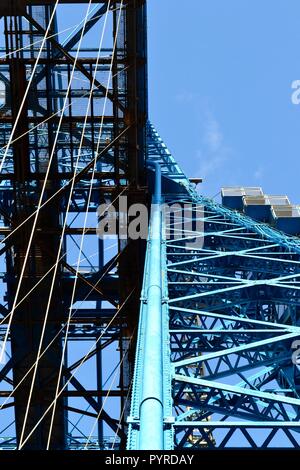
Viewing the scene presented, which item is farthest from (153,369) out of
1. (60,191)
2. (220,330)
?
(60,191)

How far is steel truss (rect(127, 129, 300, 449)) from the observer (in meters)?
9.83

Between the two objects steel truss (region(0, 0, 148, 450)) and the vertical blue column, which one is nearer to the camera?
the vertical blue column

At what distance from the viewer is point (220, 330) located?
13.0 metres

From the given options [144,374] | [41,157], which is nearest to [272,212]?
[41,157]

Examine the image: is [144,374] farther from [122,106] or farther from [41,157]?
[41,157]

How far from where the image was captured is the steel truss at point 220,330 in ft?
32.2

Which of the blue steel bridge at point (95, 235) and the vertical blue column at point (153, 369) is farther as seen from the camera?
the blue steel bridge at point (95, 235)

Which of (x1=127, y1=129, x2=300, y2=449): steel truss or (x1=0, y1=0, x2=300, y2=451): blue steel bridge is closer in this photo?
(x1=127, y1=129, x2=300, y2=449): steel truss

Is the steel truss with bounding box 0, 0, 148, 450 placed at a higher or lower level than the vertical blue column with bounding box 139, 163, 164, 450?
higher

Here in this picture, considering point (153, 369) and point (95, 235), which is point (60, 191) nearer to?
point (95, 235)

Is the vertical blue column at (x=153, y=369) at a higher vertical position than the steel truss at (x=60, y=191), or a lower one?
lower

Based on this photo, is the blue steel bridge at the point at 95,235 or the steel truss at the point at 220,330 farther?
the blue steel bridge at the point at 95,235

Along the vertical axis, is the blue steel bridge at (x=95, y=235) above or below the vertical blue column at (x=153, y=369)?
above

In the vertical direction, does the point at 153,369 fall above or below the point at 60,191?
below
